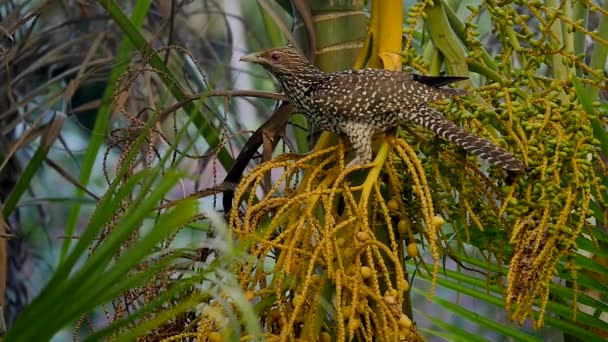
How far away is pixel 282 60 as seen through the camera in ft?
3.77

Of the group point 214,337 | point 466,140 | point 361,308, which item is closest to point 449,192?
point 466,140

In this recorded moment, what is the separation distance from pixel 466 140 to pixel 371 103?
5.5 inches

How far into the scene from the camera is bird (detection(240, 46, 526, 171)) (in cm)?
96

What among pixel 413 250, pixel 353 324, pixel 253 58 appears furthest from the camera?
pixel 253 58

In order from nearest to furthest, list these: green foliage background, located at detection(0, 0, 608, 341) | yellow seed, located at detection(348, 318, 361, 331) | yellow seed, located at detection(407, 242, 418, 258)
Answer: green foliage background, located at detection(0, 0, 608, 341), yellow seed, located at detection(348, 318, 361, 331), yellow seed, located at detection(407, 242, 418, 258)

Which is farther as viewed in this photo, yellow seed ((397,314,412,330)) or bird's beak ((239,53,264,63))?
bird's beak ((239,53,264,63))

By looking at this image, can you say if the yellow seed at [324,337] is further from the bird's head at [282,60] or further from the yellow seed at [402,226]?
the bird's head at [282,60]

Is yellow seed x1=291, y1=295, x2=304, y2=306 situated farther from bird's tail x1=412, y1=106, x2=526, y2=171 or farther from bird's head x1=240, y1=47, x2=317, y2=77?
bird's head x1=240, y1=47, x2=317, y2=77

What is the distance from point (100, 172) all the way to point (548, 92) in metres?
1.83

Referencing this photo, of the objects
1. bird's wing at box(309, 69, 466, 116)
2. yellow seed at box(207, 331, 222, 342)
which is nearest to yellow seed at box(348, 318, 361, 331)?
yellow seed at box(207, 331, 222, 342)

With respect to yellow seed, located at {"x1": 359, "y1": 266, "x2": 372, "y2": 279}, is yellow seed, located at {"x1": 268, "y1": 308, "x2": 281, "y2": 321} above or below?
below

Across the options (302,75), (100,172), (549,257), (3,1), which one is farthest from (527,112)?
(100,172)

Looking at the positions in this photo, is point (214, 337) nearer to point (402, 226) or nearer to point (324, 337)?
point (324, 337)

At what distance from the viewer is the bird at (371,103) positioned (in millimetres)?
957
